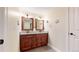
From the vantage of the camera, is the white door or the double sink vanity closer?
the white door

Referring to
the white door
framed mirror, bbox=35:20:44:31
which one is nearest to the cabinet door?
framed mirror, bbox=35:20:44:31

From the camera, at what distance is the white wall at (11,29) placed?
1.17 m

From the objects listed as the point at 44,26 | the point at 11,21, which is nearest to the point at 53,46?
the point at 44,26

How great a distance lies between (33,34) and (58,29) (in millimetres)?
357

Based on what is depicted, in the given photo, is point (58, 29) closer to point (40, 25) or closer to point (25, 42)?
point (40, 25)

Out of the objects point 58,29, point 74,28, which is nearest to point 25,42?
point 58,29

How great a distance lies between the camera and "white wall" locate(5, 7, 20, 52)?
1167mm

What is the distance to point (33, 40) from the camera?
4.19 ft

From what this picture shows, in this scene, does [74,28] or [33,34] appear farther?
[33,34]

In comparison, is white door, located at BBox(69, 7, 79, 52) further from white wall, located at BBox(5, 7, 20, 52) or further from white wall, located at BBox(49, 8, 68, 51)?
white wall, located at BBox(5, 7, 20, 52)

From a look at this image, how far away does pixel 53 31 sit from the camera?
4.20 ft

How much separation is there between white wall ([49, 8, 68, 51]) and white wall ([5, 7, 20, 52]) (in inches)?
18.3
